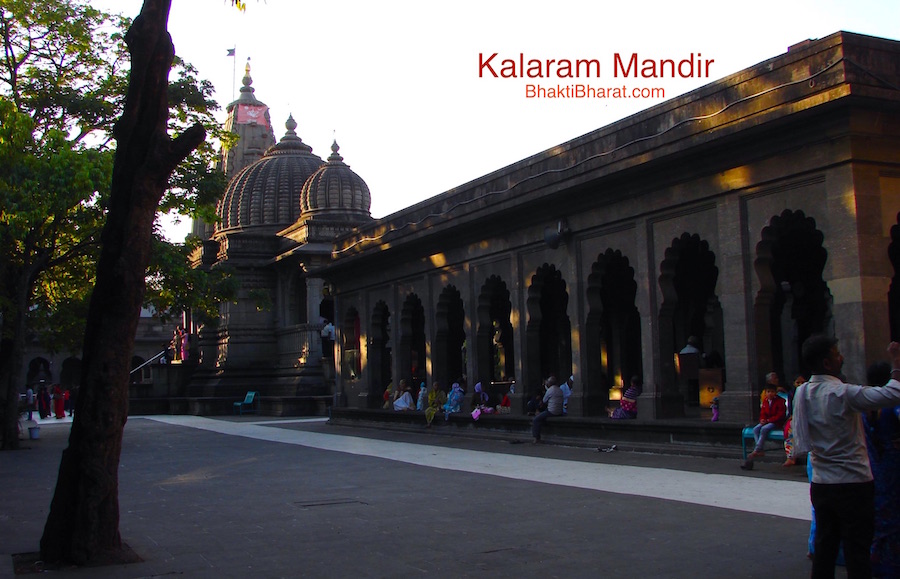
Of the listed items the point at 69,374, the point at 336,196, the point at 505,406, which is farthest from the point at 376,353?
the point at 69,374

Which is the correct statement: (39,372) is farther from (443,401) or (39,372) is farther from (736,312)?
(736,312)

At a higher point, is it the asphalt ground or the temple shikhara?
the temple shikhara

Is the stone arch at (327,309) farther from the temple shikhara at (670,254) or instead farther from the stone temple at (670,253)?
the stone temple at (670,253)

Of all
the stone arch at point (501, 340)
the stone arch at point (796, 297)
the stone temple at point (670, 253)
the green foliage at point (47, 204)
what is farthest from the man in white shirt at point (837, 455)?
the stone arch at point (501, 340)

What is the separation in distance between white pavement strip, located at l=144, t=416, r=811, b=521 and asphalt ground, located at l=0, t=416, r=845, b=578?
30mm

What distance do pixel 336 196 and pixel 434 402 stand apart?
2177cm

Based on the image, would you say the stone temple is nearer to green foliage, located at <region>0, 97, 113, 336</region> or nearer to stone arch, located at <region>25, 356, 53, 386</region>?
green foliage, located at <region>0, 97, 113, 336</region>

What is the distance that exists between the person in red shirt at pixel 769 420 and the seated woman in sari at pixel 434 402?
1169 cm

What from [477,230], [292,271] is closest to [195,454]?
[477,230]

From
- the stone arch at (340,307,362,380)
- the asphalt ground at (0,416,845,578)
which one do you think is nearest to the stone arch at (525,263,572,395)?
the stone arch at (340,307,362,380)

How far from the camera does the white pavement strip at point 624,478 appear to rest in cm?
1036

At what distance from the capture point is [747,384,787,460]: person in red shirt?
13.1 m

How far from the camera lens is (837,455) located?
565cm

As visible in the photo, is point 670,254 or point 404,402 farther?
point 404,402
